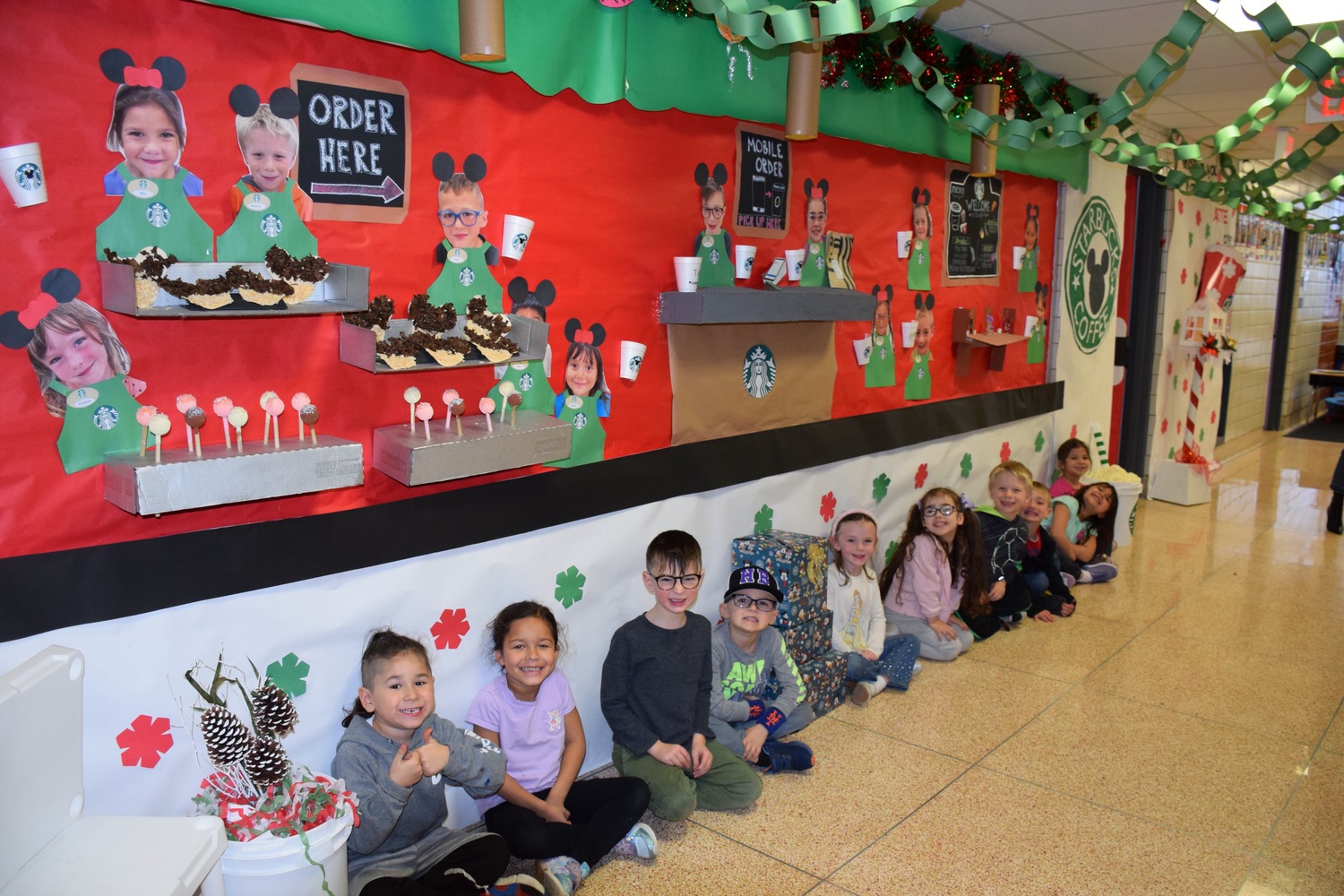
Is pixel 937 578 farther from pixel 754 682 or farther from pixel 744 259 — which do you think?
pixel 744 259

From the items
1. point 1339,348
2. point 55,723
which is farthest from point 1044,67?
point 1339,348

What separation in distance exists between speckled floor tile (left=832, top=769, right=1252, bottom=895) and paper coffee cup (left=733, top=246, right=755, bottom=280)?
1.90m

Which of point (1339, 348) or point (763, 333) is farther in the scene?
point (1339, 348)

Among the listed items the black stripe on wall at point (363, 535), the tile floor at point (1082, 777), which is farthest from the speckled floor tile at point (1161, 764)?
the black stripe on wall at point (363, 535)

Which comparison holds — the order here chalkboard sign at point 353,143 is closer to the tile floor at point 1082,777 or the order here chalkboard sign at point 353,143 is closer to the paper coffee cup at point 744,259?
the paper coffee cup at point 744,259

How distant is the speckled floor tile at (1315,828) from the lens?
9.58 feet

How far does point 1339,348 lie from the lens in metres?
13.8

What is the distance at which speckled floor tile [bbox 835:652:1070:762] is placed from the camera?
3.63 metres

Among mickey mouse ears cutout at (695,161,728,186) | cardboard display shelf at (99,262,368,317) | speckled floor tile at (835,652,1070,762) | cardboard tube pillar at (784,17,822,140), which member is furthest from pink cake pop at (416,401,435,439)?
speckled floor tile at (835,652,1070,762)

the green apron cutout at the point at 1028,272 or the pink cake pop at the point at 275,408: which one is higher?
the green apron cutout at the point at 1028,272

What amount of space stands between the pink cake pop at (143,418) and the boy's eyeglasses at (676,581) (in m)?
1.57

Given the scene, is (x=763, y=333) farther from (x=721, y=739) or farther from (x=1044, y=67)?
(x=1044, y=67)

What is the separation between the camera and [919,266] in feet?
15.7

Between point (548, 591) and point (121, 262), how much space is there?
1.53 m
